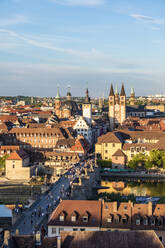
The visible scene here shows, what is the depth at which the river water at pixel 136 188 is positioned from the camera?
6956cm

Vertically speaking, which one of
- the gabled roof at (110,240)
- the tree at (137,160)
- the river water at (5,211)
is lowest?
the river water at (5,211)

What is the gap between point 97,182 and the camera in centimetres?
7962

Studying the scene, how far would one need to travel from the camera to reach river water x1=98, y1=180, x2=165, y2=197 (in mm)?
69562

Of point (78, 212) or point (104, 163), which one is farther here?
point (104, 163)

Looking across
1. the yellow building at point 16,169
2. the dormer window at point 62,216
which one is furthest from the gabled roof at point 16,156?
the dormer window at point 62,216

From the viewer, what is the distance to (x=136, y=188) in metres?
73.9

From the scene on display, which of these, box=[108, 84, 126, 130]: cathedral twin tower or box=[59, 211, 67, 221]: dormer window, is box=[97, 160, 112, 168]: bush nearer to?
box=[59, 211, 67, 221]: dormer window

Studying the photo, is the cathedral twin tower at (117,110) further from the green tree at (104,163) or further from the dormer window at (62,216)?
the dormer window at (62,216)

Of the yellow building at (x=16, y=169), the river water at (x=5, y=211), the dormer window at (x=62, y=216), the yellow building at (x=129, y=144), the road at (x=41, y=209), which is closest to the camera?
the road at (x=41, y=209)

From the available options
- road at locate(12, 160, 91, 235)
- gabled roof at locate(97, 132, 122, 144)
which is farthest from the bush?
road at locate(12, 160, 91, 235)

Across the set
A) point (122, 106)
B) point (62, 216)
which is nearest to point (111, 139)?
point (62, 216)

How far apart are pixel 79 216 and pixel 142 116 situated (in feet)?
508

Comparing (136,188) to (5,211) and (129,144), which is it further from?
(5,211)

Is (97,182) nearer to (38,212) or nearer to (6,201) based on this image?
(6,201)
